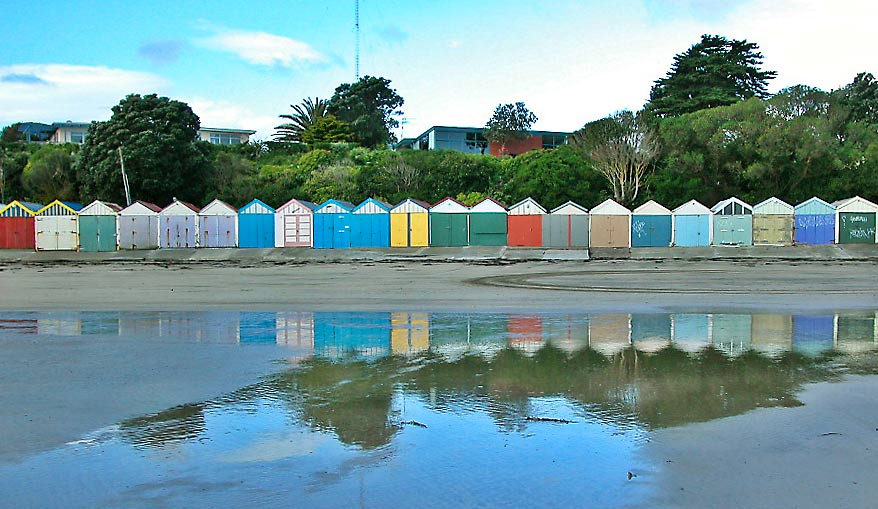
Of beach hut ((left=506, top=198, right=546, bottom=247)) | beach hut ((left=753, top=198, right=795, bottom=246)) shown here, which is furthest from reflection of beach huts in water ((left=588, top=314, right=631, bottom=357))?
beach hut ((left=753, top=198, right=795, bottom=246))

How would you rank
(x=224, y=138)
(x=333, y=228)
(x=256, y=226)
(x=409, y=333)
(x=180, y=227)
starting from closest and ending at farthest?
(x=409, y=333) < (x=333, y=228) < (x=256, y=226) < (x=180, y=227) < (x=224, y=138)

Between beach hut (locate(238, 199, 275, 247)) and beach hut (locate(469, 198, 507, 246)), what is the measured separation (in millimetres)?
11722

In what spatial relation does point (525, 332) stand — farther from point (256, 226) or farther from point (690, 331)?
point (256, 226)

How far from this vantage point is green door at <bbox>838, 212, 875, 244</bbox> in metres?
42.4

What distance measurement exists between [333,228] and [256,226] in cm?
456

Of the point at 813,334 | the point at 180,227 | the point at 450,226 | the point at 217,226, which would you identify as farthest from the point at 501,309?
the point at 180,227

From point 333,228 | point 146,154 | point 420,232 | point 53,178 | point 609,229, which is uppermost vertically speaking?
point 146,154

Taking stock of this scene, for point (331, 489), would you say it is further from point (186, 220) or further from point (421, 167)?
point (421, 167)

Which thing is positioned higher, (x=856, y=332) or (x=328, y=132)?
(x=328, y=132)

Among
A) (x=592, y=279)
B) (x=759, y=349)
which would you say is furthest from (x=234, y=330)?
(x=592, y=279)

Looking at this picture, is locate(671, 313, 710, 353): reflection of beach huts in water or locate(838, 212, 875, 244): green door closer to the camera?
locate(671, 313, 710, 353): reflection of beach huts in water

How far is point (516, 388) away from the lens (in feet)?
24.6

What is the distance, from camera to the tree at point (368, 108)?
8076cm

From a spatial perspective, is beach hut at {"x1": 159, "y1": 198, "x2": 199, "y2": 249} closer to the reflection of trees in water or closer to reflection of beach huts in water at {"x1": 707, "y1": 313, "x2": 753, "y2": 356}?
reflection of beach huts in water at {"x1": 707, "y1": 313, "x2": 753, "y2": 356}
